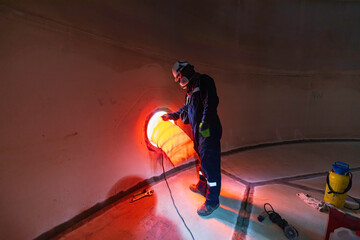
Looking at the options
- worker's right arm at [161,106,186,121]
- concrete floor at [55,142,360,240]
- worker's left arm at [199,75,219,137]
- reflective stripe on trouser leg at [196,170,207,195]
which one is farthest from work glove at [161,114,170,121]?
concrete floor at [55,142,360,240]

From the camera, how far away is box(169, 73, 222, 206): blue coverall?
1.74m

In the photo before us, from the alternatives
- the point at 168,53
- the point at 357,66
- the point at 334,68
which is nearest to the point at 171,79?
the point at 168,53

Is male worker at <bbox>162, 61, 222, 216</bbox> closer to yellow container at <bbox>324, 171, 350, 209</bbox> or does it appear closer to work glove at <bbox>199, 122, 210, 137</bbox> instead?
work glove at <bbox>199, 122, 210, 137</bbox>

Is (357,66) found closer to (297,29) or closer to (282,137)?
(297,29)

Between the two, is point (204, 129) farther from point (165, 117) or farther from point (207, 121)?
point (165, 117)

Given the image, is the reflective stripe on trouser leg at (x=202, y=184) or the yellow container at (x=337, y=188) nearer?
the yellow container at (x=337, y=188)

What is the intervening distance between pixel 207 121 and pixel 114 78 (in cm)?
112

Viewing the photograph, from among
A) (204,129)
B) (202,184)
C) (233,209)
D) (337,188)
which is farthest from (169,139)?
(337,188)

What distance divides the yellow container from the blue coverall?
1294 mm

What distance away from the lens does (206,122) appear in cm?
171

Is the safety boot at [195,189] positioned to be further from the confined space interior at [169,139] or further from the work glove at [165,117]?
the work glove at [165,117]

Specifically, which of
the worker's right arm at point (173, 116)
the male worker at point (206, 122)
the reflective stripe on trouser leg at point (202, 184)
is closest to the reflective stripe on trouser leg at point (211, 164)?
the male worker at point (206, 122)

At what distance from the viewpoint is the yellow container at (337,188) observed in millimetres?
1845

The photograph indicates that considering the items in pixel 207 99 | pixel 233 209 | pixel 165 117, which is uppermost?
pixel 207 99
